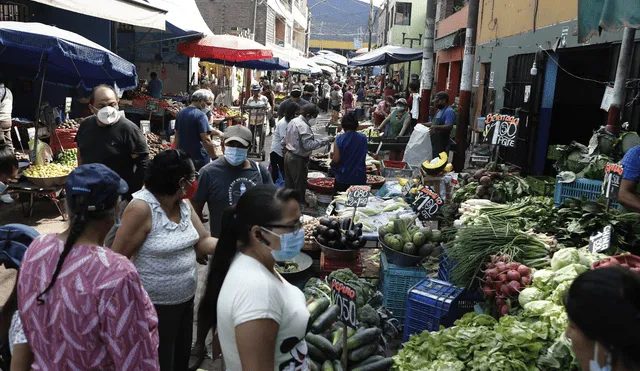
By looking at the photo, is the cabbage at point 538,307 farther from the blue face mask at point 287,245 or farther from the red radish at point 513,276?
the blue face mask at point 287,245

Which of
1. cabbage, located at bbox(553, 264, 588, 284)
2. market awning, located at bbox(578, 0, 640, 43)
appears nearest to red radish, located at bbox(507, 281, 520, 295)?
cabbage, located at bbox(553, 264, 588, 284)

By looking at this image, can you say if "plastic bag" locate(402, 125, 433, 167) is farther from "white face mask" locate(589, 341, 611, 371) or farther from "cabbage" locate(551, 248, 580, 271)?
"white face mask" locate(589, 341, 611, 371)

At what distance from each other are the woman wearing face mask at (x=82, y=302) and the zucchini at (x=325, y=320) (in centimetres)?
214

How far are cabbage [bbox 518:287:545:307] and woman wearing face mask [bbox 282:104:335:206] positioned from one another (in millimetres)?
4592

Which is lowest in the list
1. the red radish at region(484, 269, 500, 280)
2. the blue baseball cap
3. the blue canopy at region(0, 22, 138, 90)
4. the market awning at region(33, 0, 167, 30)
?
the red radish at region(484, 269, 500, 280)

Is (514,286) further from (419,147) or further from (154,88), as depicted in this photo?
(154,88)

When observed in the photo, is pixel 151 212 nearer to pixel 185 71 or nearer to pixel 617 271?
pixel 617 271

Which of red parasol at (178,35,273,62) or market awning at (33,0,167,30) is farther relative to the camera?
red parasol at (178,35,273,62)

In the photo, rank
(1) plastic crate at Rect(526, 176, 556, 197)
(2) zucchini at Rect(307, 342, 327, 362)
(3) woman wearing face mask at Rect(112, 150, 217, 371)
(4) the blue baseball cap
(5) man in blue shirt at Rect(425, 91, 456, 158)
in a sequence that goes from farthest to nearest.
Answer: (5) man in blue shirt at Rect(425, 91, 456, 158), (1) plastic crate at Rect(526, 176, 556, 197), (2) zucchini at Rect(307, 342, 327, 362), (3) woman wearing face mask at Rect(112, 150, 217, 371), (4) the blue baseball cap

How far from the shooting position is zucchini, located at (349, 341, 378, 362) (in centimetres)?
418

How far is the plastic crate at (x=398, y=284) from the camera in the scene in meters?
5.19

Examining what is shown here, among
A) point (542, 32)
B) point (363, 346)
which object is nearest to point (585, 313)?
point (363, 346)

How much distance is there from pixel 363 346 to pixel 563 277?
1.54m

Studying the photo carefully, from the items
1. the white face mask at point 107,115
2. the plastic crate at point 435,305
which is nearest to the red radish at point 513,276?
the plastic crate at point 435,305
